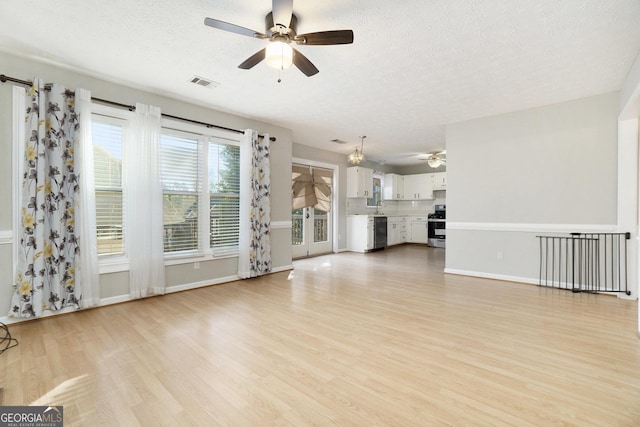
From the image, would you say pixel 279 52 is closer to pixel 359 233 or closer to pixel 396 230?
pixel 359 233

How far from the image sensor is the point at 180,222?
4.27m

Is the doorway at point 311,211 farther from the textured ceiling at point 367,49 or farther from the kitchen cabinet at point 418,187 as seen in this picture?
the kitchen cabinet at point 418,187

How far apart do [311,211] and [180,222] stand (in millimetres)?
3551

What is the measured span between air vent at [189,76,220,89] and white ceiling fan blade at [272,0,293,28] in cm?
175

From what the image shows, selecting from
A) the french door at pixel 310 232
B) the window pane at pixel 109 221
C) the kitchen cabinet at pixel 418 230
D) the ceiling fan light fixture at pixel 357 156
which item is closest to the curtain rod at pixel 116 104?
the window pane at pixel 109 221

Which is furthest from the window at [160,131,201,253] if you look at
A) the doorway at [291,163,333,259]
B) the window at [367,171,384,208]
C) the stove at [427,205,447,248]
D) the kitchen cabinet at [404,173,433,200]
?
the kitchen cabinet at [404,173,433,200]

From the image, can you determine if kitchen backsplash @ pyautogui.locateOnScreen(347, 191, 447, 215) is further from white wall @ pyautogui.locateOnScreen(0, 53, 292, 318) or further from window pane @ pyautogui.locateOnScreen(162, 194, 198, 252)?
window pane @ pyautogui.locateOnScreen(162, 194, 198, 252)

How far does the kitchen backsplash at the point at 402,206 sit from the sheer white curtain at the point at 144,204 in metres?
5.66

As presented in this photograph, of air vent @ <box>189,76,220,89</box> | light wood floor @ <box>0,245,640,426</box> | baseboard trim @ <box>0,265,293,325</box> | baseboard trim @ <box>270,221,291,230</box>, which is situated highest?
air vent @ <box>189,76,220,89</box>

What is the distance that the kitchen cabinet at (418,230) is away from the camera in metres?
9.48

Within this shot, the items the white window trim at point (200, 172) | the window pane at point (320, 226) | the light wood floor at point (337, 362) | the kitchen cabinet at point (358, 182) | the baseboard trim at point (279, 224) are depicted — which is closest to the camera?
the light wood floor at point (337, 362)

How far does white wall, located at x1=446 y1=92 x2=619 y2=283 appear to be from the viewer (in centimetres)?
401

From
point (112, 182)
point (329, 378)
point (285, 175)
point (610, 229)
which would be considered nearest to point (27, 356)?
point (112, 182)

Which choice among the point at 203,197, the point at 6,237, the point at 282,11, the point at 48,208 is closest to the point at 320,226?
the point at 203,197
